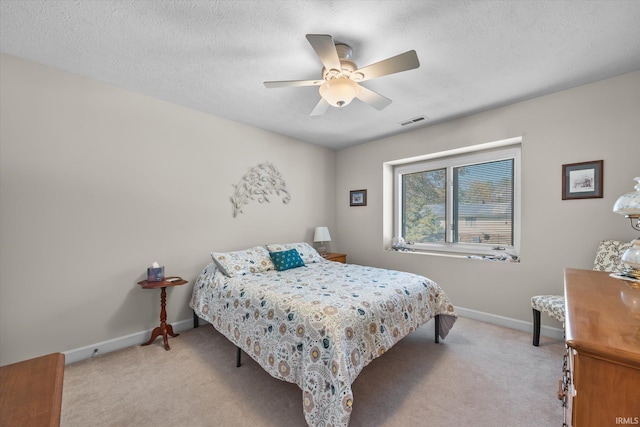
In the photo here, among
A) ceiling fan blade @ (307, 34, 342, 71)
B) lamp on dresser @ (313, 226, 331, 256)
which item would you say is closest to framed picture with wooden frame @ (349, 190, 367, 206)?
lamp on dresser @ (313, 226, 331, 256)

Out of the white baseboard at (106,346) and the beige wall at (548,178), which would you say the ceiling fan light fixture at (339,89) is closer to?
the beige wall at (548,178)

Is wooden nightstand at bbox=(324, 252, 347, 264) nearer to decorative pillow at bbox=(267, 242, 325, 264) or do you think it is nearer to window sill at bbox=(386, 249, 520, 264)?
decorative pillow at bbox=(267, 242, 325, 264)

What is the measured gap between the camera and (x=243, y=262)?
283cm

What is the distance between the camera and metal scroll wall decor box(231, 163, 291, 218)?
11.1 feet

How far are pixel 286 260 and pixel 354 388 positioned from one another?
4.92 ft

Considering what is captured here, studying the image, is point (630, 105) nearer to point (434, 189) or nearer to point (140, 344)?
point (434, 189)

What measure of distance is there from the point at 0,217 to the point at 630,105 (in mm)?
5242

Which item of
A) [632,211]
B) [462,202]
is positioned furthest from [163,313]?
[462,202]

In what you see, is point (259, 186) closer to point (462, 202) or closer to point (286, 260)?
point (286, 260)

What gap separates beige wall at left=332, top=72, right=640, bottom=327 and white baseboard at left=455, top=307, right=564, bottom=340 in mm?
50

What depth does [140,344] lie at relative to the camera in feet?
8.38

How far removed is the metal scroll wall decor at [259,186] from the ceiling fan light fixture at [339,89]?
1.89 m

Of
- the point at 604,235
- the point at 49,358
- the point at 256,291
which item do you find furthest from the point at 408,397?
the point at 604,235

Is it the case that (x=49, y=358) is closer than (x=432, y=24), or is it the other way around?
(x=49, y=358)
